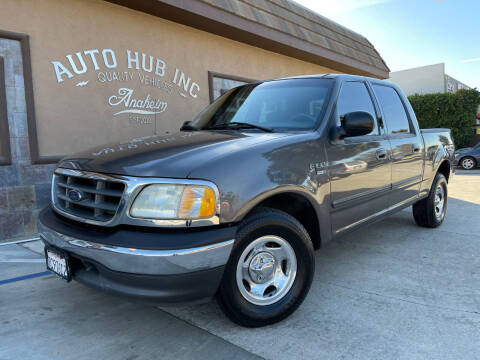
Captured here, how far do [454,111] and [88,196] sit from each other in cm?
1951

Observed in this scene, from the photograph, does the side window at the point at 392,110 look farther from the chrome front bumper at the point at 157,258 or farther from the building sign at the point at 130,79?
the building sign at the point at 130,79

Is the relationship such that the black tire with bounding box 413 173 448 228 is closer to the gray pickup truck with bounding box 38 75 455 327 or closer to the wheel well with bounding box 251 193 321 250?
the gray pickup truck with bounding box 38 75 455 327

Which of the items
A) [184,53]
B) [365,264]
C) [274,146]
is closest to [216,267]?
[274,146]

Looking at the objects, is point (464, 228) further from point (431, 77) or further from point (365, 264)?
point (431, 77)

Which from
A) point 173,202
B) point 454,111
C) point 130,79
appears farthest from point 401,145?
point 454,111

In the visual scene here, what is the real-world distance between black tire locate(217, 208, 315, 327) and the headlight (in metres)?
0.30

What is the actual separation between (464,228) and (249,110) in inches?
140

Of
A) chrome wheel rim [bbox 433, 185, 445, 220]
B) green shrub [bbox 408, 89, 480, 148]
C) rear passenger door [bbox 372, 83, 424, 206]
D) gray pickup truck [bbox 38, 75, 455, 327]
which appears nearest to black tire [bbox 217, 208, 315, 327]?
gray pickup truck [bbox 38, 75, 455, 327]

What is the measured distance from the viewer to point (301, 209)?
2.90 meters

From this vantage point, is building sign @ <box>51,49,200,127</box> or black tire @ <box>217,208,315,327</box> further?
building sign @ <box>51,49,200,127</box>

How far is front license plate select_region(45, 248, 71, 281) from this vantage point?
7.47ft

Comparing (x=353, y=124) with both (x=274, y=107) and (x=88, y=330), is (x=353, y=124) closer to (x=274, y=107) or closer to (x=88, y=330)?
(x=274, y=107)

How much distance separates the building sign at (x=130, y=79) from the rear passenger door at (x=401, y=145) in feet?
13.5

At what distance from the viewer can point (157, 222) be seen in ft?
6.74
